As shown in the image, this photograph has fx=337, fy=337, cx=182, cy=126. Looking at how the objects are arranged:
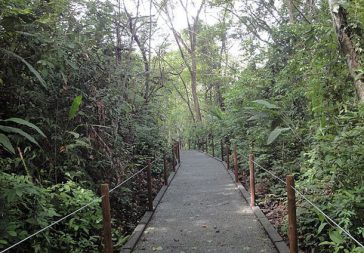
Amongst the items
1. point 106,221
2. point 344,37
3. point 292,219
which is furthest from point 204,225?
point 344,37

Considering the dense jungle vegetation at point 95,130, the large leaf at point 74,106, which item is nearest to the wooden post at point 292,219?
the dense jungle vegetation at point 95,130

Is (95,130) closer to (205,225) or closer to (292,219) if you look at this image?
(205,225)

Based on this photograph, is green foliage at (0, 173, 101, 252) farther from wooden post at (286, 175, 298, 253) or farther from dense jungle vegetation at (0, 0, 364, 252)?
wooden post at (286, 175, 298, 253)

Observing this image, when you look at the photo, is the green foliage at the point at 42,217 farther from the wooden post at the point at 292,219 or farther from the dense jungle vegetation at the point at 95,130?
the wooden post at the point at 292,219

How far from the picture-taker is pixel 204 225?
601 cm

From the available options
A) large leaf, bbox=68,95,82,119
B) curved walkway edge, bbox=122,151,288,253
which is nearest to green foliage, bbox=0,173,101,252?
curved walkway edge, bbox=122,151,288,253

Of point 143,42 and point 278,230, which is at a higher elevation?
point 143,42

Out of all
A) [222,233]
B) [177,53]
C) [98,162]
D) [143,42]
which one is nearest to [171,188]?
[98,162]

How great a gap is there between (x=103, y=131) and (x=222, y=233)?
304cm

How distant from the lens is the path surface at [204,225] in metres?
5.02

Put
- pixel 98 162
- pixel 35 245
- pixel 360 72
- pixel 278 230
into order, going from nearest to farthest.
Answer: pixel 35 245 < pixel 360 72 < pixel 278 230 < pixel 98 162

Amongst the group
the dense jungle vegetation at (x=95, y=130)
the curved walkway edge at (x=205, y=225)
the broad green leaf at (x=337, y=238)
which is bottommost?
the curved walkway edge at (x=205, y=225)

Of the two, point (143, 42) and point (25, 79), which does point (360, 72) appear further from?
point (143, 42)

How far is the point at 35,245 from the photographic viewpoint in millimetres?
4043
